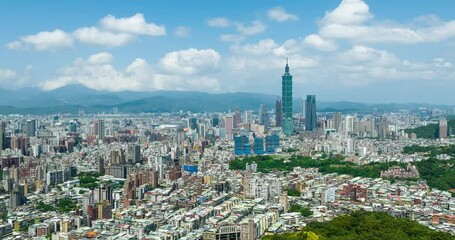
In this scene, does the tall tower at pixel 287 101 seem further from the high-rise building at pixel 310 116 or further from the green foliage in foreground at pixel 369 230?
the green foliage in foreground at pixel 369 230

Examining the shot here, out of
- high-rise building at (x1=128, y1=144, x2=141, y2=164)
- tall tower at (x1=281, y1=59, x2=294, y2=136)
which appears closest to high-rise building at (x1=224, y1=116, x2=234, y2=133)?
tall tower at (x1=281, y1=59, x2=294, y2=136)

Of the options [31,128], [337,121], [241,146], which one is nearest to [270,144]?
[241,146]

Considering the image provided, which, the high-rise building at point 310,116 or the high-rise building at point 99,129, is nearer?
the high-rise building at point 99,129

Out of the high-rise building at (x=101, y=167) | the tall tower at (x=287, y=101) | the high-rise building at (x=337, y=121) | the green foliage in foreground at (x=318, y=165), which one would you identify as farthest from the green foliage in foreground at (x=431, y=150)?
the high-rise building at (x=101, y=167)

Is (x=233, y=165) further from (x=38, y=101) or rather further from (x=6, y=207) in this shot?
(x=38, y=101)

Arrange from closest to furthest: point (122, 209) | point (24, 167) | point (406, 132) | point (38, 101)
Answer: point (122, 209)
point (24, 167)
point (406, 132)
point (38, 101)

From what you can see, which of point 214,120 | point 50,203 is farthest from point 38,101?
point 50,203
